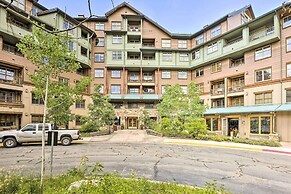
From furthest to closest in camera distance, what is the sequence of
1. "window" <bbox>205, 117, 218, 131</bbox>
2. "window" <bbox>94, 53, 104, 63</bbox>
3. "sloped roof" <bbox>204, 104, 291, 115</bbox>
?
"window" <bbox>94, 53, 104, 63</bbox>
"window" <bbox>205, 117, 218, 131</bbox>
"sloped roof" <bbox>204, 104, 291, 115</bbox>

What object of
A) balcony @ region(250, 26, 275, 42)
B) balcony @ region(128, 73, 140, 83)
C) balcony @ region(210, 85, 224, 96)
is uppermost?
balcony @ region(250, 26, 275, 42)

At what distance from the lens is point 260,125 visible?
21.6 metres

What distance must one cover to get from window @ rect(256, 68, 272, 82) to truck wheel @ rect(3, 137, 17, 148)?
97.1 ft

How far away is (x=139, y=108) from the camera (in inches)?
1336

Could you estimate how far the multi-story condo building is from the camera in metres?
20.7

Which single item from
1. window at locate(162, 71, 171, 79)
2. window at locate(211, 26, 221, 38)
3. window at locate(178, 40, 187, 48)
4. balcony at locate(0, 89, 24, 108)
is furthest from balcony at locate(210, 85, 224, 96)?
balcony at locate(0, 89, 24, 108)

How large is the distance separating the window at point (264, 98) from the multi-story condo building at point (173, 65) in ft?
0.40

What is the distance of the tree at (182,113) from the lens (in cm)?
2081

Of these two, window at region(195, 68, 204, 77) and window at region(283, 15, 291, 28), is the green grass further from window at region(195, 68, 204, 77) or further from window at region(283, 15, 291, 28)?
window at region(195, 68, 204, 77)

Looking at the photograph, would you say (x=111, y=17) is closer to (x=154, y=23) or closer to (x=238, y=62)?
(x=154, y=23)

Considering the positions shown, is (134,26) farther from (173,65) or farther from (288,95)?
(288,95)

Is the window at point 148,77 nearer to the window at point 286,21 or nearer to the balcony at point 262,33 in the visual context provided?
the balcony at point 262,33

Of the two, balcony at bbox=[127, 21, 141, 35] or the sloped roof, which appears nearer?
the sloped roof

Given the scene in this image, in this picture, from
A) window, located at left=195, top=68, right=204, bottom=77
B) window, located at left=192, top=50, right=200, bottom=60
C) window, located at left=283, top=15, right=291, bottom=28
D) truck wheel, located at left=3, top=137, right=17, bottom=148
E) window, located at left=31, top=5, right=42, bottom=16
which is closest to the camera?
truck wheel, located at left=3, top=137, right=17, bottom=148
